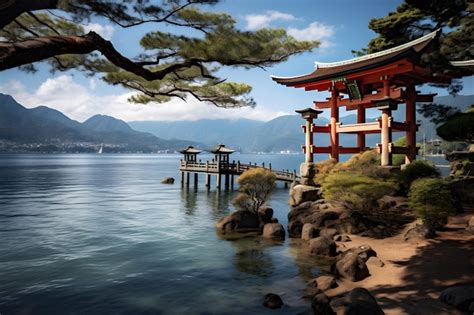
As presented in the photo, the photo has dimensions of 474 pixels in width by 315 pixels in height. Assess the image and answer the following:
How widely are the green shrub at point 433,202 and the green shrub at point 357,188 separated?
264cm

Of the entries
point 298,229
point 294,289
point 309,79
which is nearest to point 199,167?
point 309,79

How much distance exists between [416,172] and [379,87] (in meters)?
9.17

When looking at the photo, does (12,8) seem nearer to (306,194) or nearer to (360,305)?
(360,305)

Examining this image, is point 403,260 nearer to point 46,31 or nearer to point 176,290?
point 176,290

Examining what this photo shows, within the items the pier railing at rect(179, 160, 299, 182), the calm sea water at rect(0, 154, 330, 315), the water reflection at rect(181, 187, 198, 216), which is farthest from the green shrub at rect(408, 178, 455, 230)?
the pier railing at rect(179, 160, 299, 182)

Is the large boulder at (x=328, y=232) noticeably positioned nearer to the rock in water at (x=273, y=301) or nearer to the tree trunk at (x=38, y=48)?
the rock in water at (x=273, y=301)

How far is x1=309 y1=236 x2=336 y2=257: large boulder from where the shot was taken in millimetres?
14016

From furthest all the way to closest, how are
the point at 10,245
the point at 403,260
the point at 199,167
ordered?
1. the point at 199,167
2. the point at 10,245
3. the point at 403,260

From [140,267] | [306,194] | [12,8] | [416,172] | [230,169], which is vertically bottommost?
[140,267]

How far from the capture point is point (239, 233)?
62.1ft

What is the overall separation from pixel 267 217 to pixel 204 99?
1060 cm

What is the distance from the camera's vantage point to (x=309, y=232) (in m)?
16.8

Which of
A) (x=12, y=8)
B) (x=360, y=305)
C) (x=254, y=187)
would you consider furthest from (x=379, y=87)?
(x=12, y=8)

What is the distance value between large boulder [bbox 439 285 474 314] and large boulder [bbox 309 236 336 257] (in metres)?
5.63
